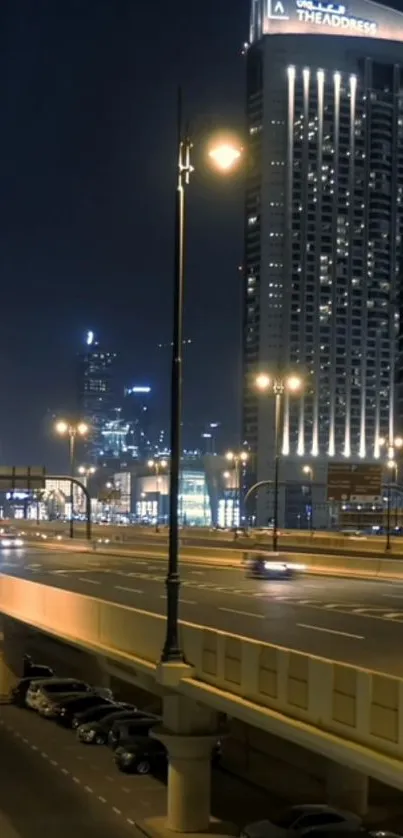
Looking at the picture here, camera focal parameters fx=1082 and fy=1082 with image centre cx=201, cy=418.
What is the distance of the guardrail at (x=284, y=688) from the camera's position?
14.0 meters

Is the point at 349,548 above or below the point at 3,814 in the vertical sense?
above

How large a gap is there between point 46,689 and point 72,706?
2144mm

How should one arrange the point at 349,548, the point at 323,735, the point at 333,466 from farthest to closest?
the point at 333,466 < the point at 349,548 < the point at 323,735

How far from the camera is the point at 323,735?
15227 millimetres

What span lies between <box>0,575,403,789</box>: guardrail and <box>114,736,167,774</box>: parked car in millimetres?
10110

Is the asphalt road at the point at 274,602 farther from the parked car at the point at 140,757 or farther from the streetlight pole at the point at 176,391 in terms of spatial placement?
the parked car at the point at 140,757

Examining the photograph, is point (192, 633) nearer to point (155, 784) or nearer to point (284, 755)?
point (155, 784)

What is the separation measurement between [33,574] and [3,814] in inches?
770

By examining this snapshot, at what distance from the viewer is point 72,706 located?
4219 cm

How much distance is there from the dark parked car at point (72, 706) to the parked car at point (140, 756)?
6.71 m

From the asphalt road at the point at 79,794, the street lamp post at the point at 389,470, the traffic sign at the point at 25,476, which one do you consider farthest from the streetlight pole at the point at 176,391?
the traffic sign at the point at 25,476

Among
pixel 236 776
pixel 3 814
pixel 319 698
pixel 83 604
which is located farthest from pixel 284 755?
pixel 319 698

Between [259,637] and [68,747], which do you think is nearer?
[259,637]

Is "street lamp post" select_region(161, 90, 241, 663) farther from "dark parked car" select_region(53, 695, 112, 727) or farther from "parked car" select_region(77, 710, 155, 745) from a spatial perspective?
"dark parked car" select_region(53, 695, 112, 727)
